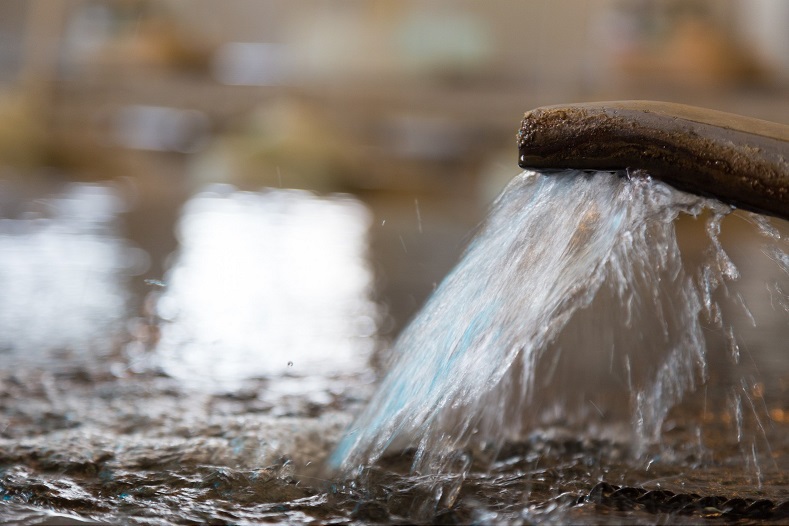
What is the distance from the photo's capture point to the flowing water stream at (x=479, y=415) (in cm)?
63

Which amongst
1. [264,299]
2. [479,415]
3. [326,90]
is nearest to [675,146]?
[479,415]

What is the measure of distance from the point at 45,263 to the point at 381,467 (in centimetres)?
109

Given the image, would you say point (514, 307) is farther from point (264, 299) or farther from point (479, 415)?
point (264, 299)

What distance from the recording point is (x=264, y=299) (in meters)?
1.48

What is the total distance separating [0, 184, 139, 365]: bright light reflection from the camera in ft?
3.76

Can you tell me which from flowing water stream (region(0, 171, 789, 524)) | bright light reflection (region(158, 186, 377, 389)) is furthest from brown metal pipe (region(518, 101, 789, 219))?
bright light reflection (region(158, 186, 377, 389))

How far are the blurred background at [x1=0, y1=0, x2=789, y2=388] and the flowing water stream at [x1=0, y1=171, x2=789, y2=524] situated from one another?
1.33 meters

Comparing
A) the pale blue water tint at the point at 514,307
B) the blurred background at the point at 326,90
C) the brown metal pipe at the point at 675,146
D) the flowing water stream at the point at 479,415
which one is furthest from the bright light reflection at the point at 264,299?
the brown metal pipe at the point at 675,146

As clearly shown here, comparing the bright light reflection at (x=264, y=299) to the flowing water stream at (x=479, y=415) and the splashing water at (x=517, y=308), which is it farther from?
the splashing water at (x=517, y=308)

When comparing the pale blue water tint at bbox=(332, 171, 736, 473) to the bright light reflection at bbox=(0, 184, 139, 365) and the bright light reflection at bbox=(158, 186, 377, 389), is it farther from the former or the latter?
the bright light reflection at bbox=(0, 184, 139, 365)

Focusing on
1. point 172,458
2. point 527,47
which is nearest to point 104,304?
point 172,458

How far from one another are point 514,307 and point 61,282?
970 mm

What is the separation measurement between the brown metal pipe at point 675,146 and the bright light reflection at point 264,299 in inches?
20.3

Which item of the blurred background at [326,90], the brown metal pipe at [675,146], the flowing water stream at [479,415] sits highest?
the blurred background at [326,90]
